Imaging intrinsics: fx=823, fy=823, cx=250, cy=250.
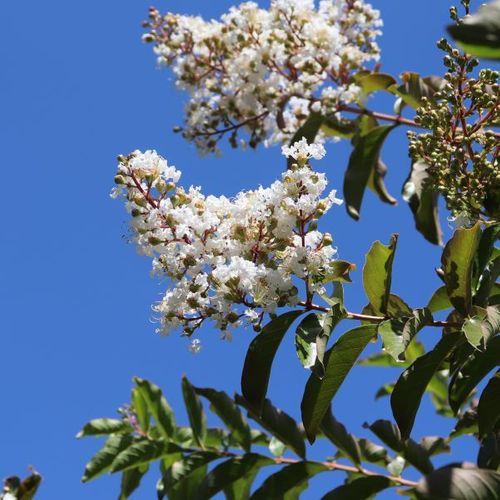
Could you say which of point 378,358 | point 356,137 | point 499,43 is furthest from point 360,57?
point 499,43

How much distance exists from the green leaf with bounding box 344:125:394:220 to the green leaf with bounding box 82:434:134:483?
4.06ft

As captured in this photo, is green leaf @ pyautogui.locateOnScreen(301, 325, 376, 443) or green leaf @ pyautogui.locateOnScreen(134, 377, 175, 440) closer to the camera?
green leaf @ pyautogui.locateOnScreen(301, 325, 376, 443)

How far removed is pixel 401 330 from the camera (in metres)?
1.64

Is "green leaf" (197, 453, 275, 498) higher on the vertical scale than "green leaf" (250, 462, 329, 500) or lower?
higher

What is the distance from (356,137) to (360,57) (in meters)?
0.40

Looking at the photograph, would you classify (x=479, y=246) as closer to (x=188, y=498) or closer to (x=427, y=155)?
(x=427, y=155)

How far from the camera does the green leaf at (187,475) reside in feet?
7.89

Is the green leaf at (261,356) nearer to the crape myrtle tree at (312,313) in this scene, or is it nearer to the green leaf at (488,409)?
the crape myrtle tree at (312,313)

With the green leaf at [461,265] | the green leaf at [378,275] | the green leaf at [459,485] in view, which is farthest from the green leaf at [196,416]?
the green leaf at [459,485]

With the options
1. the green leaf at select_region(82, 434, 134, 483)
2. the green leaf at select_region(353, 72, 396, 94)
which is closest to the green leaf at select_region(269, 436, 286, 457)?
the green leaf at select_region(82, 434, 134, 483)

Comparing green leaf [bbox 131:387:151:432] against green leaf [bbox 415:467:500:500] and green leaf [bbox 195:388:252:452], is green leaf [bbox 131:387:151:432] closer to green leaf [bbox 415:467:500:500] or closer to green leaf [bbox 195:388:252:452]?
green leaf [bbox 195:388:252:452]

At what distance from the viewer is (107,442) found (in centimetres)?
261

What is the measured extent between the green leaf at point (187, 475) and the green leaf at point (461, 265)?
1.08 m

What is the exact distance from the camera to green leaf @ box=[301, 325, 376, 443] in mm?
1589
